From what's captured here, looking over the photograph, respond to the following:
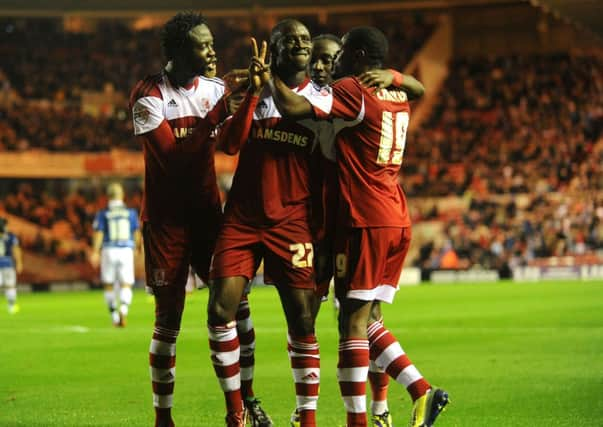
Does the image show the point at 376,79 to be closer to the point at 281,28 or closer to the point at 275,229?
the point at 281,28

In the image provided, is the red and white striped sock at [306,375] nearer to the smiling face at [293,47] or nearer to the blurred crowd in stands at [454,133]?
the smiling face at [293,47]

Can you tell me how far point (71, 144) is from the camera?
143ft

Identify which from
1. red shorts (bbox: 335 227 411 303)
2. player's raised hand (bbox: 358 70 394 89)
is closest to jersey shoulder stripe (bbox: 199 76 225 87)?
player's raised hand (bbox: 358 70 394 89)

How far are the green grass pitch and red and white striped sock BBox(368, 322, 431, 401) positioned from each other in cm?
105

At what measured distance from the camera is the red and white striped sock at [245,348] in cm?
766

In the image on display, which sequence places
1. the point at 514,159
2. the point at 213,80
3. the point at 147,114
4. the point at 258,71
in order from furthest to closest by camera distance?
the point at 514,159 < the point at 213,80 < the point at 147,114 < the point at 258,71

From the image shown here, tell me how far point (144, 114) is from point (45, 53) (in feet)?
141

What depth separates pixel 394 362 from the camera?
698cm

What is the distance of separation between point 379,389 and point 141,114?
7.91 feet

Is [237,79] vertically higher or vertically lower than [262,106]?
higher

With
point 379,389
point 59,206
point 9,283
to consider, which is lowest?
point 59,206

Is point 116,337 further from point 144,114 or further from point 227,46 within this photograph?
point 227,46

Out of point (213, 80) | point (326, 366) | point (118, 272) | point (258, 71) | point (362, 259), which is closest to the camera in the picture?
point (258, 71)

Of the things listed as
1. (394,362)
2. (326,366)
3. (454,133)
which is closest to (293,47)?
(394,362)
